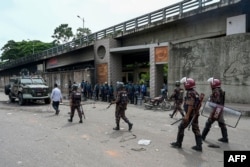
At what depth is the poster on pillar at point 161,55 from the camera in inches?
884

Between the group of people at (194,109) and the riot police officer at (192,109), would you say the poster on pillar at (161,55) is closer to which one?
the group of people at (194,109)

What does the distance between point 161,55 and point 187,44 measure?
9.25 feet

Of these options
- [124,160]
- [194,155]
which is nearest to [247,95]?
[194,155]

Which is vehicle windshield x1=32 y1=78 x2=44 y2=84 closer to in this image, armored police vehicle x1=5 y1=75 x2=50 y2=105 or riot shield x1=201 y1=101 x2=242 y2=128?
armored police vehicle x1=5 y1=75 x2=50 y2=105

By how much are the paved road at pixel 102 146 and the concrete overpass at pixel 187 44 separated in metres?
6.46

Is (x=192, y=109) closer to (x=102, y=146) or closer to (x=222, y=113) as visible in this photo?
(x=222, y=113)

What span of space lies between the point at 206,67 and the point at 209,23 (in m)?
3.24

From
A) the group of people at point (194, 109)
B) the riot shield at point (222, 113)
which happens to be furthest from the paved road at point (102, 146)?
the riot shield at point (222, 113)

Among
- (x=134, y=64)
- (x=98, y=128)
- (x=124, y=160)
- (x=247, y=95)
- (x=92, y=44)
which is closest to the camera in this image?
(x=124, y=160)

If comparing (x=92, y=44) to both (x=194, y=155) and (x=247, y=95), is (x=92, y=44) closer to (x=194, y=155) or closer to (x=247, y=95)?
(x=247, y=95)

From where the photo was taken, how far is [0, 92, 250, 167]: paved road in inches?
260

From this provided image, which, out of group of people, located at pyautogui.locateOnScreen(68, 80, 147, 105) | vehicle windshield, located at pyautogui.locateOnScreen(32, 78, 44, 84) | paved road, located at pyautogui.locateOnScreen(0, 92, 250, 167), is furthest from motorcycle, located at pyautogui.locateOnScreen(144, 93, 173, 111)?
vehicle windshield, located at pyautogui.locateOnScreen(32, 78, 44, 84)

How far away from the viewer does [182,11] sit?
21.4 metres

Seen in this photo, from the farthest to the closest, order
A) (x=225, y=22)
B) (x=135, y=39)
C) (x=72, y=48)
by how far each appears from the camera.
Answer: (x=72, y=48) < (x=135, y=39) < (x=225, y=22)
